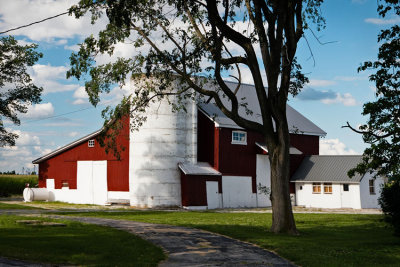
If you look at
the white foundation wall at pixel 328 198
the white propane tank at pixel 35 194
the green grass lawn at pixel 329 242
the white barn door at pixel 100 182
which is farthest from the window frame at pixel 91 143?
the green grass lawn at pixel 329 242

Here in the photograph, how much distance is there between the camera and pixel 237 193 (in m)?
42.5

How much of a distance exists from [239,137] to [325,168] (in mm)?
8674

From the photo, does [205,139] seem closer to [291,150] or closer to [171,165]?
[171,165]

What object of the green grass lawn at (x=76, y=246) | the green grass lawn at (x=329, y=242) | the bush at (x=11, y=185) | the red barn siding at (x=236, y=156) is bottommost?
the green grass lawn at (x=329, y=242)

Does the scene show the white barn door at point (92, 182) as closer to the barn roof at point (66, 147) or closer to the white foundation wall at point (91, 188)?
the white foundation wall at point (91, 188)

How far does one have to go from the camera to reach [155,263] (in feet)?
42.5

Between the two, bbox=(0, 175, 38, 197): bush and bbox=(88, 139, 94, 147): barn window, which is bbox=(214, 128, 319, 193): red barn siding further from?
bbox=(0, 175, 38, 197): bush

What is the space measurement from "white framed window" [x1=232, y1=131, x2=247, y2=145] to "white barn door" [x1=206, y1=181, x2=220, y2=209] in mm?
4470

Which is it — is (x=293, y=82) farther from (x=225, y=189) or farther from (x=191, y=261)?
(x=225, y=189)

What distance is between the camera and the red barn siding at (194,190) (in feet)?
129

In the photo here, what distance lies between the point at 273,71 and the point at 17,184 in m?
45.8

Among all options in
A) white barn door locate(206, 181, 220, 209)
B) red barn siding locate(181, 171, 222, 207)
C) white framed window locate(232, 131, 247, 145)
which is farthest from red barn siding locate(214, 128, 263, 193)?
red barn siding locate(181, 171, 222, 207)

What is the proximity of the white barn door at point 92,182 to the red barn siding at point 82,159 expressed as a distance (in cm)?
44

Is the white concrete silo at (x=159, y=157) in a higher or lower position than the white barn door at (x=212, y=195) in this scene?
higher
